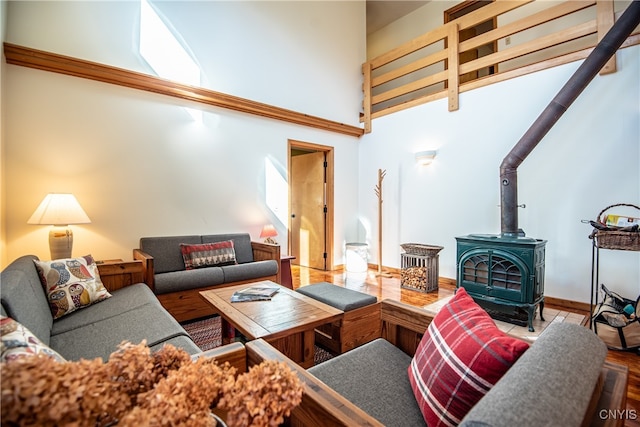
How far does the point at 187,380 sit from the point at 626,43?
4.41m

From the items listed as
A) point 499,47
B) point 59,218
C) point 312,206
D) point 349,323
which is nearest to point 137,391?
point 349,323

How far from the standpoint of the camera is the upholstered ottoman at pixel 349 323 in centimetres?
201

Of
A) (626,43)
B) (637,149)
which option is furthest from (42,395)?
(626,43)

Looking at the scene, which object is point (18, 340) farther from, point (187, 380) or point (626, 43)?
point (626, 43)

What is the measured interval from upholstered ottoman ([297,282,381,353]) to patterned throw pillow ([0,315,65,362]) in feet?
4.98

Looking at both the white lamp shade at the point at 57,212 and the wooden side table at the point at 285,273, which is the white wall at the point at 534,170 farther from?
the white lamp shade at the point at 57,212

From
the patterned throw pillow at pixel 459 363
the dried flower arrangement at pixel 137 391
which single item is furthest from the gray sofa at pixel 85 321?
the patterned throw pillow at pixel 459 363

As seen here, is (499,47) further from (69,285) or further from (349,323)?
(69,285)

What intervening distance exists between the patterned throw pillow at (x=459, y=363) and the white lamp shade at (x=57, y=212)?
2.96 meters

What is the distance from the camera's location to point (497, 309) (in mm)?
2869

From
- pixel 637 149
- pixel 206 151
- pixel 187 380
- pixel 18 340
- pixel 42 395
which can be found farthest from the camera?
pixel 206 151

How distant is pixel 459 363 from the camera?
2.82 ft

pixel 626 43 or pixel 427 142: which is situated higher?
pixel 626 43

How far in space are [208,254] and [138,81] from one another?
205 cm
